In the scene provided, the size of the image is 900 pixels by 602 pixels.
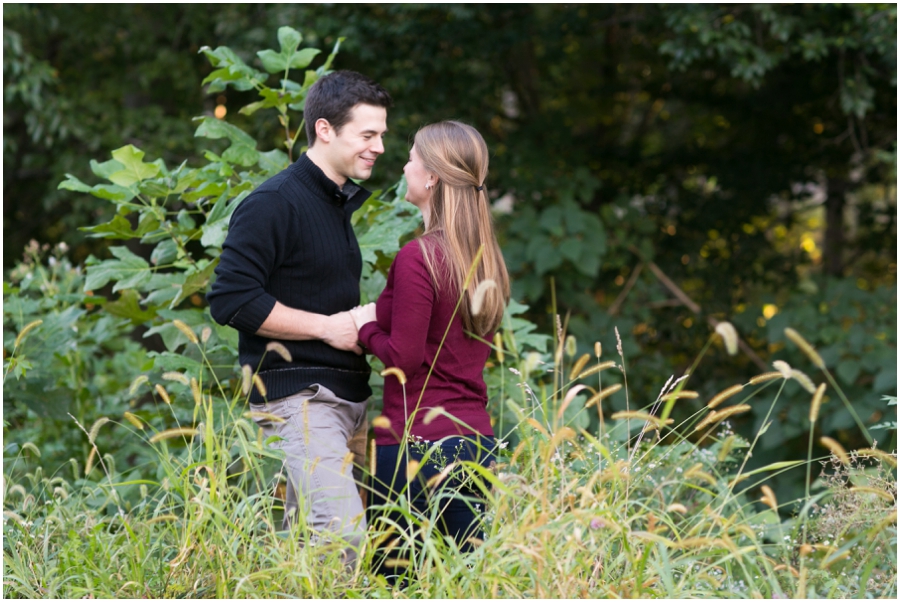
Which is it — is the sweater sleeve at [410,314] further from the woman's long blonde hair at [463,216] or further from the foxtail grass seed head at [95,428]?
the foxtail grass seed head at [95,428]

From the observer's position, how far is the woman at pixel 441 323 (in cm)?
228

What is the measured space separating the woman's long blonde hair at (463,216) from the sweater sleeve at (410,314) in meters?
0.07

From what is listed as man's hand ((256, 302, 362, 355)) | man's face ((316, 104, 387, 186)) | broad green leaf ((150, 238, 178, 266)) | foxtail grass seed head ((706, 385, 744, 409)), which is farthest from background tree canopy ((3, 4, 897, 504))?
foxtail grass seed head ((706, 385, 744, 409))

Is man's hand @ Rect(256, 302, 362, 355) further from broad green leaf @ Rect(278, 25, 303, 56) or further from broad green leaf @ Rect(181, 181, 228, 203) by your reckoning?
Result: broad green leaf @ Rect(278, 25, 303, 56)

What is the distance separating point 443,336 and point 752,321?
5.18 metres

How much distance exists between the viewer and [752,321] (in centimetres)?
690

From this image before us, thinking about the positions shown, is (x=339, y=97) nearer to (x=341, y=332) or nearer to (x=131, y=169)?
(x=341, y=332)

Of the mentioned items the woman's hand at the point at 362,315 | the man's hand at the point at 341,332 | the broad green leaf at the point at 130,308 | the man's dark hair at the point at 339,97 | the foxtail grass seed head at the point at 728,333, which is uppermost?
the man's dark hair at the point at 339,97

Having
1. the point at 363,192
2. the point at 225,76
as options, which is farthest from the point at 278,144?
the point at 363,192

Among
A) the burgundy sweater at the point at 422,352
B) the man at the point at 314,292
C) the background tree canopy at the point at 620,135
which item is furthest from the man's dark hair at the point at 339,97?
the background tree canopy at the point at 620,135

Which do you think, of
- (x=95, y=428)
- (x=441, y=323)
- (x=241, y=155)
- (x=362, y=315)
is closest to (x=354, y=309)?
(x=362, y=315)

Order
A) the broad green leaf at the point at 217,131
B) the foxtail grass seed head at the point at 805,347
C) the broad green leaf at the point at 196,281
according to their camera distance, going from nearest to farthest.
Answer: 1. the foxtail grass seed head at the point at 805,347
2. the broad green leaf at the point at 196,281
3. the broad green leaf at the point at 217,131

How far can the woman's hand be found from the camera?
245 cm

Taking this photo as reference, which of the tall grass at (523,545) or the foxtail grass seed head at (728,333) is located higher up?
the foxtail grass seed head at (728,333)
